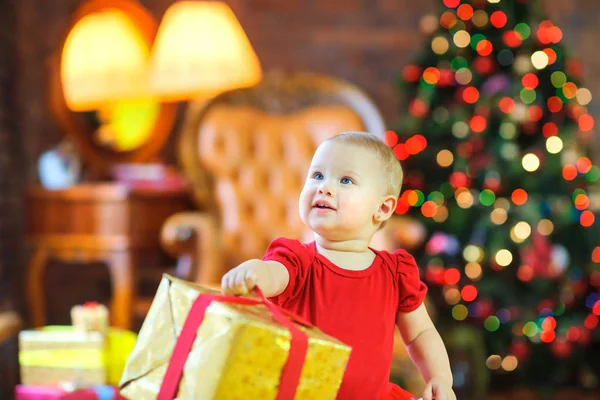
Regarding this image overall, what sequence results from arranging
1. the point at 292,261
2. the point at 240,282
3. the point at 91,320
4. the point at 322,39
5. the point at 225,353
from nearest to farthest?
the point at 225,353 → the point at 240,282 → the point at 292,261 → the point at 91,320 → the point at 322,39

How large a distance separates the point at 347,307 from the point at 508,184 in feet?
9.22

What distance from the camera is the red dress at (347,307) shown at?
55.9 inches

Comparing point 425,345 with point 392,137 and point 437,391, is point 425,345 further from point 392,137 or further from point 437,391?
point 392,137

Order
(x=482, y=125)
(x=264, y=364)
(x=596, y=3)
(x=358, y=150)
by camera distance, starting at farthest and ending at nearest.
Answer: (x=596, y=3), (x=482, y=125), (x=358, y=150), (x=264, y=364)

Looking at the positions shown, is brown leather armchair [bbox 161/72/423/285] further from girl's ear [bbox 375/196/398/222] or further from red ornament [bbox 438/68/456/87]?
girl's ear [bbox 375/196/398/222]

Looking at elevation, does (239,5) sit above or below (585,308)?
above

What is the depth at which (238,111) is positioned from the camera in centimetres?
383

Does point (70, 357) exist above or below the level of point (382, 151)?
below

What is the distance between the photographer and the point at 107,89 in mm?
4391

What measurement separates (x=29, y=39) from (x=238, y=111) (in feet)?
4.91

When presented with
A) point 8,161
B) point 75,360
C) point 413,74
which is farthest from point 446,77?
point 75,360

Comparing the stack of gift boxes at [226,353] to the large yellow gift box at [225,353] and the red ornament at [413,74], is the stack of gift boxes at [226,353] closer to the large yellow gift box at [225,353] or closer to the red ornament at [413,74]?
the large yellow gift box at [225,353]

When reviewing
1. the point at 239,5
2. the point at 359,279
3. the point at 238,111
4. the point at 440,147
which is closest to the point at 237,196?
the point at 238,111

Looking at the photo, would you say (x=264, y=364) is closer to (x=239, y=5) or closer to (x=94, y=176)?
(x=94, y=176)
